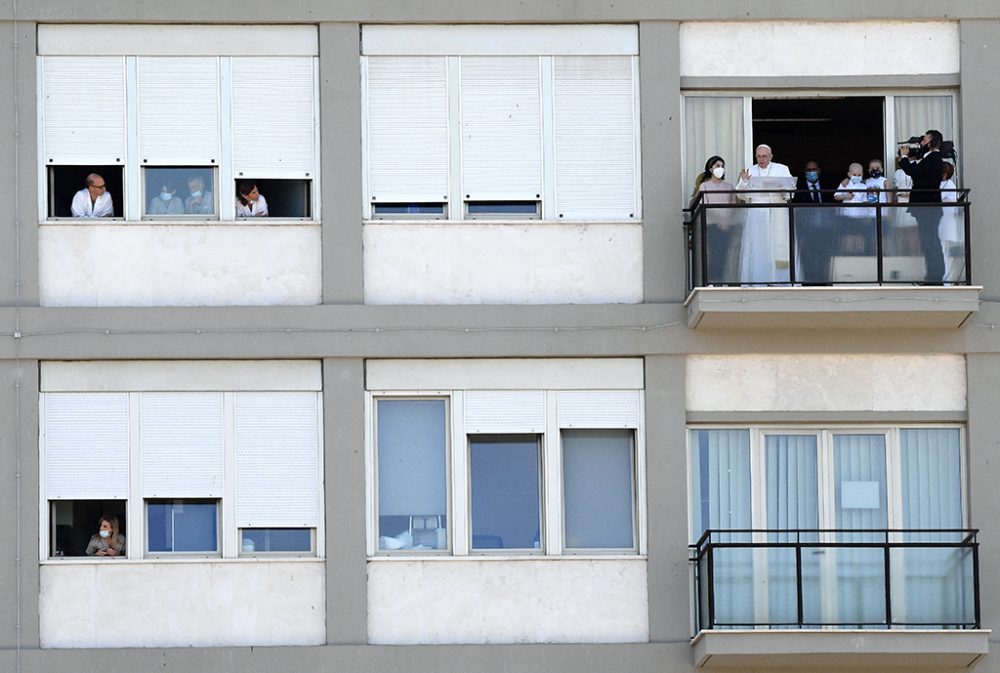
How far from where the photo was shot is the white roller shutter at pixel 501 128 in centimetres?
2977

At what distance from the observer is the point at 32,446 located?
95.5ft

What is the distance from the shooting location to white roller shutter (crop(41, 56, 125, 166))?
1169 inches

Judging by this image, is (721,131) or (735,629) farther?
(721,131)

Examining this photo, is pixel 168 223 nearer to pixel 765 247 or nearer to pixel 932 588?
pixel 765 247

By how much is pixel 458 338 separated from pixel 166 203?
11.9ft

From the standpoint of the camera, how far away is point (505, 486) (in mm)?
29500

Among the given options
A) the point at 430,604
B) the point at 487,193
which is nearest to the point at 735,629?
the point at 430,604

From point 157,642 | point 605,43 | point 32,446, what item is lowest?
point 157,642

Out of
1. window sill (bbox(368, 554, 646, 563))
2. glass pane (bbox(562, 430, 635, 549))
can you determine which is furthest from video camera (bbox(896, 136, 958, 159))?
window sill (bbox(368, 554, 646, 563))

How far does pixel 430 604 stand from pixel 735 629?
131 inches

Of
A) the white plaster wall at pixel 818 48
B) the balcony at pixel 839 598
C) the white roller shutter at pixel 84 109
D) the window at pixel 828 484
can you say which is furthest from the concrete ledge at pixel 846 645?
the white roller shutter at pixel 84 109

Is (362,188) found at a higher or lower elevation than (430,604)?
higher

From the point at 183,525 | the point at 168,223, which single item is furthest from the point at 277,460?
the point at 168,223

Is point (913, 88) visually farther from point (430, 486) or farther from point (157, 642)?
point (157, 642)
